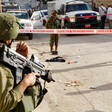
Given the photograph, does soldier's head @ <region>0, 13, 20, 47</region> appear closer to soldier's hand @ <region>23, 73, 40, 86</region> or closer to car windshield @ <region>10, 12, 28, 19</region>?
soldier's hand @ <region>23, 73, 40, 86</region>

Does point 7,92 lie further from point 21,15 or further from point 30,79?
point 21,15

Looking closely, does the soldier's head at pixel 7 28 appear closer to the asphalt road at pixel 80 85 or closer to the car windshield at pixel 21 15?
the asphalt road at pixel 80 85

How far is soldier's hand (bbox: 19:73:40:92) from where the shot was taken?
6.28ft

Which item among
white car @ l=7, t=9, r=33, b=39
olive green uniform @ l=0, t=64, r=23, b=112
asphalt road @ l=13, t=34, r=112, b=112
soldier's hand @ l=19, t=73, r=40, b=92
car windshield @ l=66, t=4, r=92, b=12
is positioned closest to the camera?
olive green uniform @ l=0, t=64, r=23, b=112

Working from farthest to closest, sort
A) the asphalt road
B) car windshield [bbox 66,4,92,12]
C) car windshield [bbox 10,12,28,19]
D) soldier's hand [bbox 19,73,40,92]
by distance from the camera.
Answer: car windshield [bbox 66,4,92,12] → car windshield [bbox 10,12,28,19] → the asphalt road → soldier's hand [bbox 19,73,40,92]

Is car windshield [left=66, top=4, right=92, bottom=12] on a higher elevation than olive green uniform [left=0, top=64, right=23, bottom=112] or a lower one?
higher

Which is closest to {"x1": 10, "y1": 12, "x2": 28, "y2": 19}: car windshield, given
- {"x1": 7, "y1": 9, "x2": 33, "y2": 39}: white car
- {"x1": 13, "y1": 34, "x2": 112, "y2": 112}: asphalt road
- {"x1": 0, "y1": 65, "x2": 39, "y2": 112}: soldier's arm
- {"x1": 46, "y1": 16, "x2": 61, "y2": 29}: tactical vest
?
{"x1": 7, "y1": 9, "x2": 33, "y2": 39}: white car

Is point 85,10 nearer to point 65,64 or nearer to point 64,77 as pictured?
point 65,64

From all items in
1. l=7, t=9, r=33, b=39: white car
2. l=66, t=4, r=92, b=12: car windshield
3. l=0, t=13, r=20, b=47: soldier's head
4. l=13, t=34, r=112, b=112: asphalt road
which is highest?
l=0, t=13, r=20, b=47: soldier's head

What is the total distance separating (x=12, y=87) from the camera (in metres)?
1.84

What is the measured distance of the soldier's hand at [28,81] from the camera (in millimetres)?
1913

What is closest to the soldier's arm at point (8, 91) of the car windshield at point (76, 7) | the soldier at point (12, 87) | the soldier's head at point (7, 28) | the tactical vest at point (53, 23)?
the soldier at point (12, 87)

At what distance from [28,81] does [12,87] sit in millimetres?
154

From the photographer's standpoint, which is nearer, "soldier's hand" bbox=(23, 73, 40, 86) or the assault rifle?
the assault rifle
